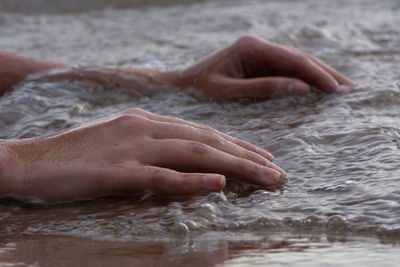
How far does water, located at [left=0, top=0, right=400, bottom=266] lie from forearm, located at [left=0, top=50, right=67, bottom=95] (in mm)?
123

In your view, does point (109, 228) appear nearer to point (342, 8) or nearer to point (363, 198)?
point (363, 198)

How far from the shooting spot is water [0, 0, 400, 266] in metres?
1.66

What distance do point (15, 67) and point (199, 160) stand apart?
1947 millimetres

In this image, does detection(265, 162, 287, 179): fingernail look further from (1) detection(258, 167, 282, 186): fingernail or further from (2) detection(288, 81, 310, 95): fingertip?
(2) detection(288, 81, 310, 95): fingertip

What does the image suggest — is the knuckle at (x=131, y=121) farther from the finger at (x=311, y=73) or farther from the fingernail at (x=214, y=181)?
the finger at (x=311, y=73)

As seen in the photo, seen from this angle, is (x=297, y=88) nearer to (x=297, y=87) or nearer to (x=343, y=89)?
(x=297, y=87)

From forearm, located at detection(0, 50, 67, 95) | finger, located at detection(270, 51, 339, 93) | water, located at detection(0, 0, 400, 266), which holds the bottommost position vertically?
water, located at detection(0, 0, 400, 266)

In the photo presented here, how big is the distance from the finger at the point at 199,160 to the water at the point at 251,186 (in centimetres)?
A: 6

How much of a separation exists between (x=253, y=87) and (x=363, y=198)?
4.27 feet

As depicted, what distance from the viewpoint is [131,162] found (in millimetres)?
2002

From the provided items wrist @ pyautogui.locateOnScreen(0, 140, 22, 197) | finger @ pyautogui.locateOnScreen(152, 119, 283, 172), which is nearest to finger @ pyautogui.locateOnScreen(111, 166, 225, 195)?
finger @ pyautogui.locateOnScreen(152, 119, 283, 172)

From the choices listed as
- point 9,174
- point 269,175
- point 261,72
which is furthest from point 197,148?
point 261,72

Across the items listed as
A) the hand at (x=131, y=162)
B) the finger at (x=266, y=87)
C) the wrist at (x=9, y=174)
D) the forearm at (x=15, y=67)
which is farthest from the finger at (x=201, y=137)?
the forearm at (x=15, y=67)

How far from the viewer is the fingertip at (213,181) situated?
1.96 metres
